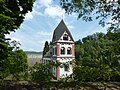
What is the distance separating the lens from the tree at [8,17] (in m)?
7.18

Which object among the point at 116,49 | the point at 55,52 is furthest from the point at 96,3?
the point at 55,52

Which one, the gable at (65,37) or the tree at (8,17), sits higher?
Result: the gable at (65,37)

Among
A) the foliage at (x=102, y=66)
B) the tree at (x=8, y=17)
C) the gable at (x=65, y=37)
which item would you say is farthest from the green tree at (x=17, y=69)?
the gable at (x=65, y=37)

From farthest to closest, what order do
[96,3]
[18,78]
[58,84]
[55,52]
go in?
[55,52] → [96,3] → [18,78] → [58,84]

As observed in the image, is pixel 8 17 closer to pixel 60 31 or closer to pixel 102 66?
pixel 102 66

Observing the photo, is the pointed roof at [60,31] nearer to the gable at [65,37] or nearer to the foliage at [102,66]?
the gable at [65,37]

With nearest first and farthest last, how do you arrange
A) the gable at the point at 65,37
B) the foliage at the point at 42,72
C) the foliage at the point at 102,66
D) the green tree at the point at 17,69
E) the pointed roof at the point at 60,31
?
the foliage at the point at 102,66
the foliage at the point at 42,72
the green tree at the point at 17,69
the gable at the point at 65,37
the pointed roof at the point at 60,31

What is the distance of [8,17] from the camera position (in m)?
7.03

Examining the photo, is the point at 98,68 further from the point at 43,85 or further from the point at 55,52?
the point at 55,52

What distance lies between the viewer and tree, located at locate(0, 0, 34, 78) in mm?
7176

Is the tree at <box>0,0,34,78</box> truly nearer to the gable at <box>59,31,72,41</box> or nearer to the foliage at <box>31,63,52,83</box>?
the foliage at <box>31,63,52,83</box>

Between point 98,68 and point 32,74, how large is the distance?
2148 millimetres

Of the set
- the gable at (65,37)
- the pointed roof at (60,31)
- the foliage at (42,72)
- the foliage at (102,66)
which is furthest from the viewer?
the pointed roof at (60,31)

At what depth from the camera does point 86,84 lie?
700 cm
